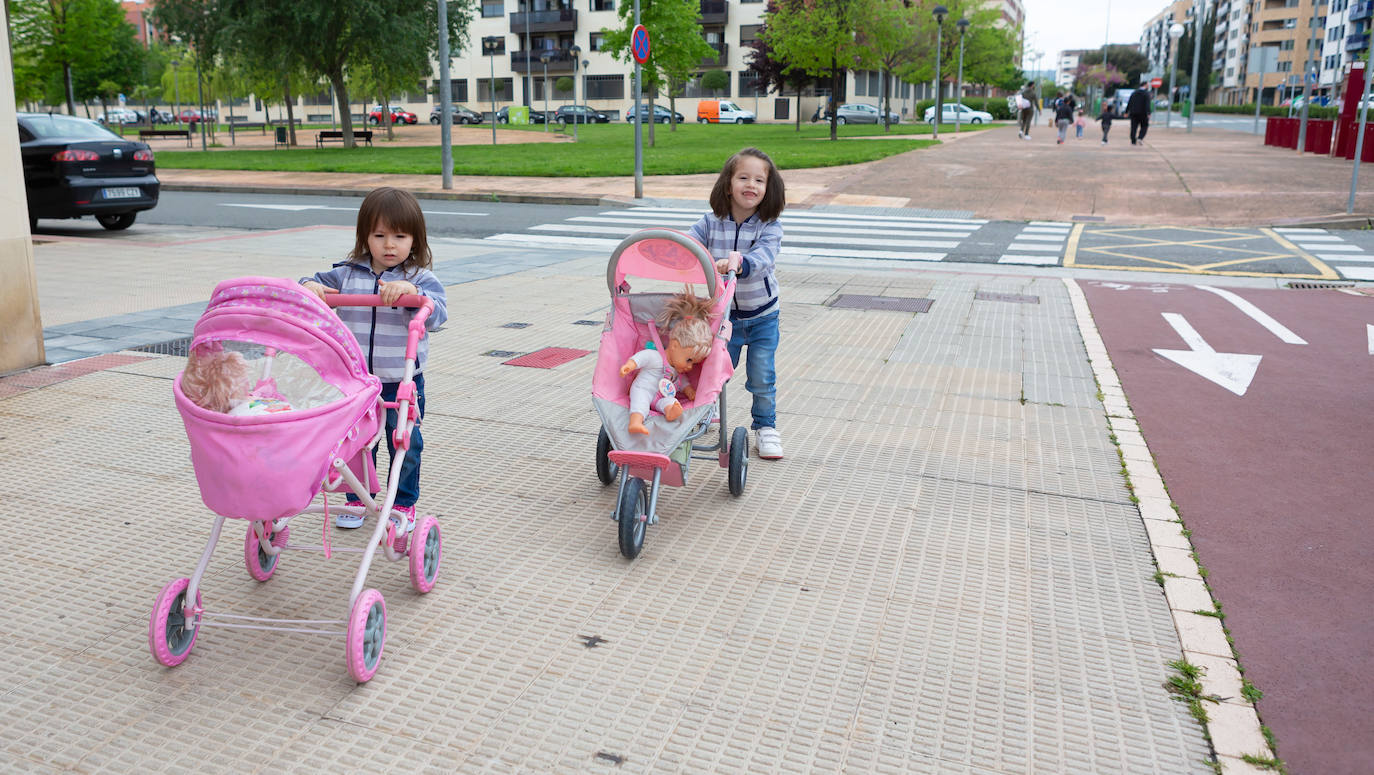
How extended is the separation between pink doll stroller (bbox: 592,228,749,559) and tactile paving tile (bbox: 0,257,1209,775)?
0.22 metres

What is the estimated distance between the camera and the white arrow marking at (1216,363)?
284 inches

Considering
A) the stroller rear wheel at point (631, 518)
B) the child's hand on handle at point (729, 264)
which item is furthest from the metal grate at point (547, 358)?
the stroller rear wheel at point (631, 518)

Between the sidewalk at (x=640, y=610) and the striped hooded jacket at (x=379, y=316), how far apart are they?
0.81 metres

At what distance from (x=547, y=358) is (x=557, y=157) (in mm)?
24495

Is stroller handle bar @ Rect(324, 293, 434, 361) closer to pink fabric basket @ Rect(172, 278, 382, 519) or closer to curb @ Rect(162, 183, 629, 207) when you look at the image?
pink fabric basket @ Rect(172, 278, 382, 519)

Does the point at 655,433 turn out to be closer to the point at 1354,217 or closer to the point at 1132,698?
the point at 1132,698

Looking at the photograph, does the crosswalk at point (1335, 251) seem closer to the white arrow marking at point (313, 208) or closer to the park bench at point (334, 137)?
the white arrow marking at point (313, 208)

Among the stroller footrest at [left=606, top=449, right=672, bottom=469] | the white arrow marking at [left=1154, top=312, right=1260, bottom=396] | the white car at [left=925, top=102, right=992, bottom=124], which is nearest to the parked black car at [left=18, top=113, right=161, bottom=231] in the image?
the stroller footrest at [left=606, top=449, right=672, bottom=469]

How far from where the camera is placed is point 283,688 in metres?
3.14

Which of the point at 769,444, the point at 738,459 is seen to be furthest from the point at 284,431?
the point at 769,444

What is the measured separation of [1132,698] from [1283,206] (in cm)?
1891

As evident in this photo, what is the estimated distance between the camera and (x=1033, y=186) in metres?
22.4

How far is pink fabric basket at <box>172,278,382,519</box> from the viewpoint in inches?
110

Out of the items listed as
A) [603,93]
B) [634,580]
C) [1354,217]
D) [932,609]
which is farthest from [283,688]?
[603,93]
